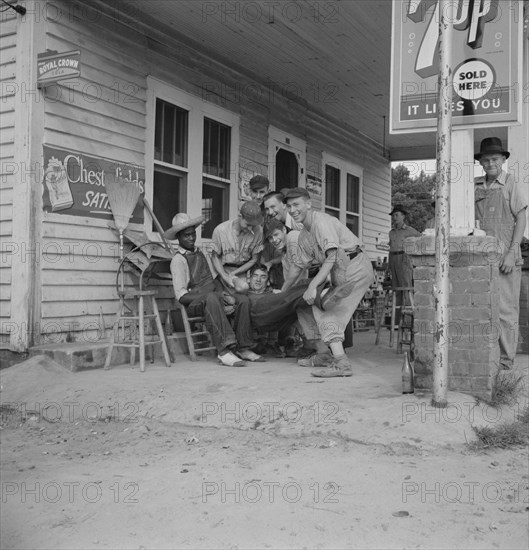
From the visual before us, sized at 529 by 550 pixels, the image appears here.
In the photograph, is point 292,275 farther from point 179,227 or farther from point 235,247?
point 179,227

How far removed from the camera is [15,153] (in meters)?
6.18

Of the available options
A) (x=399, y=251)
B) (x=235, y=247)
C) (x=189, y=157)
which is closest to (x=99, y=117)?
(x=189, y=157)

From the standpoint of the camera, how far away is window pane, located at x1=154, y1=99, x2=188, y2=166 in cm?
787

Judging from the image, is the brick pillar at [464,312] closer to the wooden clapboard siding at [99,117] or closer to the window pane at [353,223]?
the wooden clapboard siding at [99,117]

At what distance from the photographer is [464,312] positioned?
4457 millimetres

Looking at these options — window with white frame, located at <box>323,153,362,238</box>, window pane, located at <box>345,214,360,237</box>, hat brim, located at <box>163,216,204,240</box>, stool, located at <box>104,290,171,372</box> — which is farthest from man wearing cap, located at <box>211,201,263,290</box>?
window pane, located at <box>345,214,360,237</box>

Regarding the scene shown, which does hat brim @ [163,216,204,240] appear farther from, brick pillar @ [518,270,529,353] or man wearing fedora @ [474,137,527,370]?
brick pillar @ [518,270,529,353]

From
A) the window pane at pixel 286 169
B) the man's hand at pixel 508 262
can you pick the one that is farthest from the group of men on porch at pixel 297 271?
the window pane at pixel 286 169

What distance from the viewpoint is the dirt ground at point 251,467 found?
114 inches

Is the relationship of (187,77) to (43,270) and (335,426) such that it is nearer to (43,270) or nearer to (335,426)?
(43,270)

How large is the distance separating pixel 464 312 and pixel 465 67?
1.82 metres

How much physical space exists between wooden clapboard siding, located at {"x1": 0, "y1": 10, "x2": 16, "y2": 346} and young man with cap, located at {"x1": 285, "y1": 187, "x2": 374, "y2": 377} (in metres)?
2.78

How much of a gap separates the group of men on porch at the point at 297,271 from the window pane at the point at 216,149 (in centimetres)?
181

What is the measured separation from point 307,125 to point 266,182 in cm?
478
